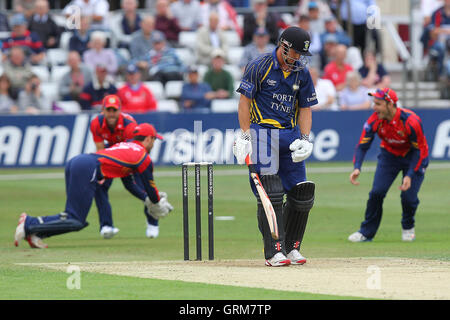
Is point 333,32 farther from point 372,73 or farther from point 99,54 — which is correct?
point 99,54

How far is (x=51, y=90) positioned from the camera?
2141 cm

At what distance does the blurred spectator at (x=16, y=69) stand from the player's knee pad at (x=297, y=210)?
40.4ft

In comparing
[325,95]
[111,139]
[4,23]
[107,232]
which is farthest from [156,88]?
[107,232]

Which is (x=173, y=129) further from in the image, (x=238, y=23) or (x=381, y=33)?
(x=381, y=33)

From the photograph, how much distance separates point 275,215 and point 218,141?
1148 centimetres

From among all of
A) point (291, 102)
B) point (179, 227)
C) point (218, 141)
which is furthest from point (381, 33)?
point (291, 102)

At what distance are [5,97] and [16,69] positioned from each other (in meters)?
0.85

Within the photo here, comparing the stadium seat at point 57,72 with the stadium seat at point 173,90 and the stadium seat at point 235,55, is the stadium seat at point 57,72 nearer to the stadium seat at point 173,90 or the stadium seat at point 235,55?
the stadium seat at point 173,90

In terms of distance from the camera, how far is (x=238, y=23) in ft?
82.2

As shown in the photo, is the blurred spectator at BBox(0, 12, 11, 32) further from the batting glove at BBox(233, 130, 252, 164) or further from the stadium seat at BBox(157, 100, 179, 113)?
the batting glove at BBox(233, 130, 252, 164)

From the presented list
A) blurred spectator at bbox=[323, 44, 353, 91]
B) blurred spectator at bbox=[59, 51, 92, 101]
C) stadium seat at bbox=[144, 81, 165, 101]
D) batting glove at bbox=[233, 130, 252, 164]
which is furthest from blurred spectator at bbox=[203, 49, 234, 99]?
batting glove at bbox=[233, 130, 252, 164]

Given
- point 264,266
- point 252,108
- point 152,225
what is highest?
point 252,108

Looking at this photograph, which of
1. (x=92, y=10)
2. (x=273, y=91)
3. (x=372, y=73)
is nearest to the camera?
(x=273, y=91)

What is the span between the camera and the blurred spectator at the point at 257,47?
886 inches
